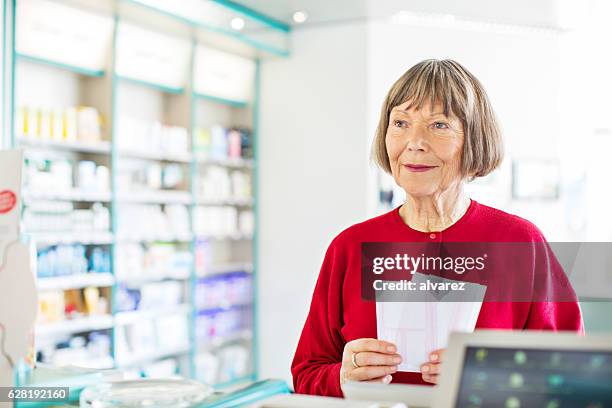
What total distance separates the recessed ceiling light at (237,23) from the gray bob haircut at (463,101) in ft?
14.9

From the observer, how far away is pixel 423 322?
146 cm

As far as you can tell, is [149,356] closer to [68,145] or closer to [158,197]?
[158,197]

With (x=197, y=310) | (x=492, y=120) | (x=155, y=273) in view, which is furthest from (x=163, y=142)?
(x=492, y=120)

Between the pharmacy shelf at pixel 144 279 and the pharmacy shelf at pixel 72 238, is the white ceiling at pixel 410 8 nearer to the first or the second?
the pharmacy shelf at pixel 72 238

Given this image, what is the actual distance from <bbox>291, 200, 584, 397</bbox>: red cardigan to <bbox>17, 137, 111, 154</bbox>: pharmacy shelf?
3741 mm

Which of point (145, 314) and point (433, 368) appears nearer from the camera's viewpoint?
point (433, 368)

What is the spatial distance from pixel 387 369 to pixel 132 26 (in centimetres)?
494

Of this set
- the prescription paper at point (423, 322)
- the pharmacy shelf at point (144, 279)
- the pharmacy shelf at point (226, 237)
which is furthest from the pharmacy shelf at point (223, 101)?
the prescription paper at point (423, 322)

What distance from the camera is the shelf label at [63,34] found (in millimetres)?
4980

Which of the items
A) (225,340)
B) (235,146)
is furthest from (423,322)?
(225,340)

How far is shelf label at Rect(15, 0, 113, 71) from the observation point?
16.3ft

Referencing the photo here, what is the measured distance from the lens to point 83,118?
541 centimetres

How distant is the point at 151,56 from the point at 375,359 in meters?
5.11

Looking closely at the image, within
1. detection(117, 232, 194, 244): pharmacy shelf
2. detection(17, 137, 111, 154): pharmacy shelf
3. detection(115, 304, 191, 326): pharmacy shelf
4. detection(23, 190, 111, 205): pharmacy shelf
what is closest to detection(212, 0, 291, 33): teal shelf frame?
detection(17, 137, 111, 154): pharmacy shelf
